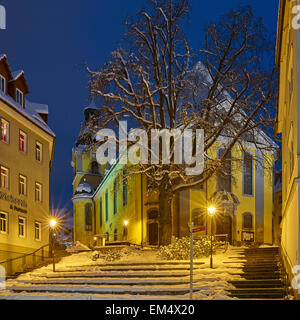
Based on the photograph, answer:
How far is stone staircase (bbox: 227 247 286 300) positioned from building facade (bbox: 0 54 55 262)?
11.9 m

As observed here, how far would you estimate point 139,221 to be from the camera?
36.1 m

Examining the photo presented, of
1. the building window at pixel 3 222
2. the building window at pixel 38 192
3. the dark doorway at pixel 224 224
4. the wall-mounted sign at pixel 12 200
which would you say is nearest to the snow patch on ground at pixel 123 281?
the building window at pixel 3 222

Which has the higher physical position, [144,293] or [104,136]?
[104,136]

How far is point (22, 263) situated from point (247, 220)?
18011 mm

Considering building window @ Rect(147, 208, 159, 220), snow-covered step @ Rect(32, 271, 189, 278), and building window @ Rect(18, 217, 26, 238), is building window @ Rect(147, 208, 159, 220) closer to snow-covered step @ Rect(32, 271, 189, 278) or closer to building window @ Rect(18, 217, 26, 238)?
building window @ Rect(18, 217, 26, 238)

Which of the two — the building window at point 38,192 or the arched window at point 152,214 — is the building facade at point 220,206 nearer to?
the arched window at point 152,214

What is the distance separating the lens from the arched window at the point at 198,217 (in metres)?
35.5

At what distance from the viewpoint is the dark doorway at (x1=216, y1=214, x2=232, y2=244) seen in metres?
36.5

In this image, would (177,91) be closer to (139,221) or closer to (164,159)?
(164,159)

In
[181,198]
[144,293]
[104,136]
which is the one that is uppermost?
[104,136]

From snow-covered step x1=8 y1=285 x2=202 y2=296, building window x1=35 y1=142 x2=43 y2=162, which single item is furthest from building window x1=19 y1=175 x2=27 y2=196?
snow-covered step x1=8 y1=285 x2=202 y2=296

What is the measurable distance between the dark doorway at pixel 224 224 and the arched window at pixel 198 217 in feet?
4.89
